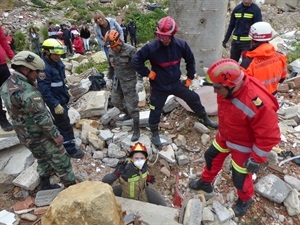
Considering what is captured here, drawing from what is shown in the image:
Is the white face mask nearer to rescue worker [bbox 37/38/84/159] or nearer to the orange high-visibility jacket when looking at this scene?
rescue worker [bbox 37/38/84/159]

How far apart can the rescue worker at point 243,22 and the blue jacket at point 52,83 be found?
3.42m

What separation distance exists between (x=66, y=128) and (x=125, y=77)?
1.14 m

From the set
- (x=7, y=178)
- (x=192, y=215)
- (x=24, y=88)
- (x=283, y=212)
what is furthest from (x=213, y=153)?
(x=7, y=178)

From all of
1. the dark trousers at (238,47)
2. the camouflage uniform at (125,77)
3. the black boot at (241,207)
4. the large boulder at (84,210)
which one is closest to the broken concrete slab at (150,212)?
the large boulder at (84,210)

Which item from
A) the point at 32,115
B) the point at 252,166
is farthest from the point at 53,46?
the point at 252,166

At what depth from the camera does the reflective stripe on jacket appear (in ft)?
9.20

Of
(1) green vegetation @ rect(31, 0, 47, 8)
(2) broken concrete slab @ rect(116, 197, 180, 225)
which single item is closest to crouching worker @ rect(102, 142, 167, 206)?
(2) broken concrete slab @ rect(116, 197, 180, 225)

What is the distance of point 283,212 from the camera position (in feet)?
12.4

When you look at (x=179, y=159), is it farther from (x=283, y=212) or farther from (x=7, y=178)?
(x=7, y=178)

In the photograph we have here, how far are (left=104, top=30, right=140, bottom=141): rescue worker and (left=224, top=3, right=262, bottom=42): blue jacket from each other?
237 centimetres

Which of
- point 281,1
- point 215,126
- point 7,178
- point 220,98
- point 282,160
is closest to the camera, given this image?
point 220,98

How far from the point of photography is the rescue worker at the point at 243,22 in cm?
543

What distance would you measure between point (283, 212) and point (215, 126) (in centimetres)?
160

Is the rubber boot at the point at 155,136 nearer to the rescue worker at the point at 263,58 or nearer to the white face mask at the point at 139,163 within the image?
the white face mask at the point at 139,163
